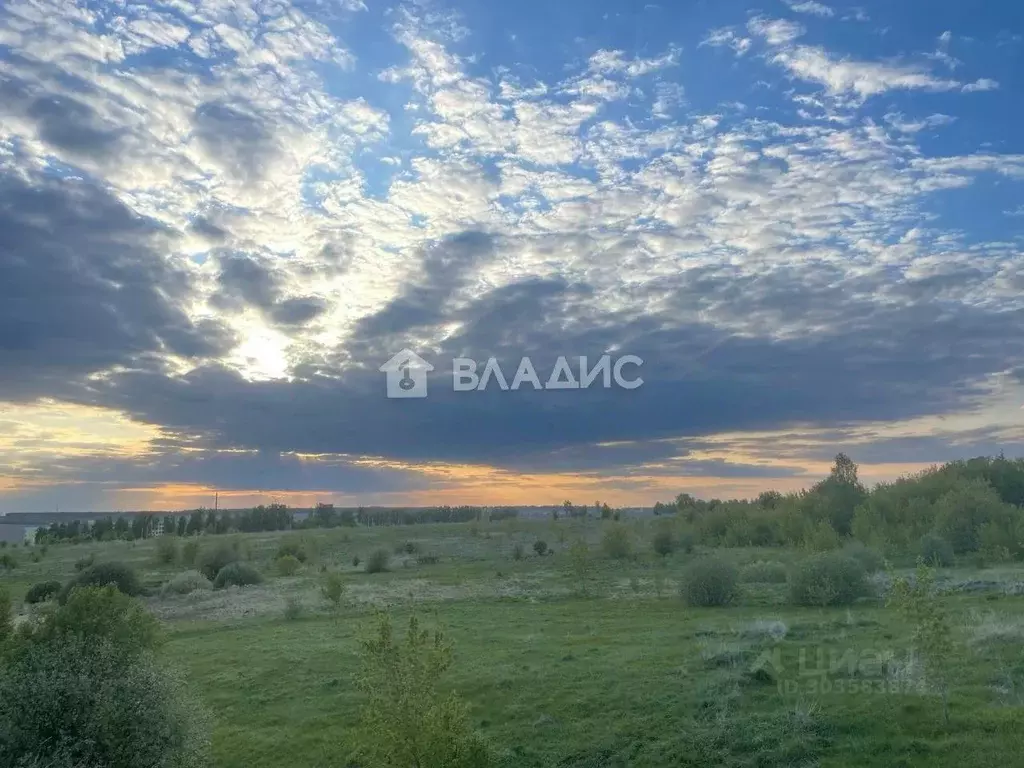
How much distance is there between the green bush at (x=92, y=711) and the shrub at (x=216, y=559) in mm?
56563

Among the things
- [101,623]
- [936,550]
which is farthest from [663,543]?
[101,623]

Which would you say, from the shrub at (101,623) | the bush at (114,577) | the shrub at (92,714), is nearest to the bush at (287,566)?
the bush at (114,577)

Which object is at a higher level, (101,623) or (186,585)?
(101,623)

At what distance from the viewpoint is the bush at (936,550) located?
55438 mm

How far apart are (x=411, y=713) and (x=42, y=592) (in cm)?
5146

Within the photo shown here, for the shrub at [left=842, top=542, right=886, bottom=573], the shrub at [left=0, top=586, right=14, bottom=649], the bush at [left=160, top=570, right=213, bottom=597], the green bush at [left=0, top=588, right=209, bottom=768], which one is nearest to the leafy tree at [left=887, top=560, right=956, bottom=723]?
the green bush at [left=0, top=588, right=209, bottom=768]

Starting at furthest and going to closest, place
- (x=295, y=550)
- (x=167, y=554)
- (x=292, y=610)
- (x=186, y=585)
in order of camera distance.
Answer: (x=295, y=550) < (x=167, y=554) < (x=186, y=585) < (x=292, y=610)

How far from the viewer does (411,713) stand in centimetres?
1551

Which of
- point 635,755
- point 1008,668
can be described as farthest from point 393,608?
point 1008,668

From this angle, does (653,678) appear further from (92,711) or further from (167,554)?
→ (167,554)

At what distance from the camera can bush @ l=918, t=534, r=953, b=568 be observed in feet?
182

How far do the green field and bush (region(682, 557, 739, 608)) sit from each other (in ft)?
5.16

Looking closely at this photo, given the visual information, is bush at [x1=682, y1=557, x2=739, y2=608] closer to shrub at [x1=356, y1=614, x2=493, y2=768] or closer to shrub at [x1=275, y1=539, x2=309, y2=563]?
shrub at [x1=356, y1=614, x2=493, y2=768]

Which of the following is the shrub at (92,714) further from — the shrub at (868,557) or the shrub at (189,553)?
the shrub at (189,553)
